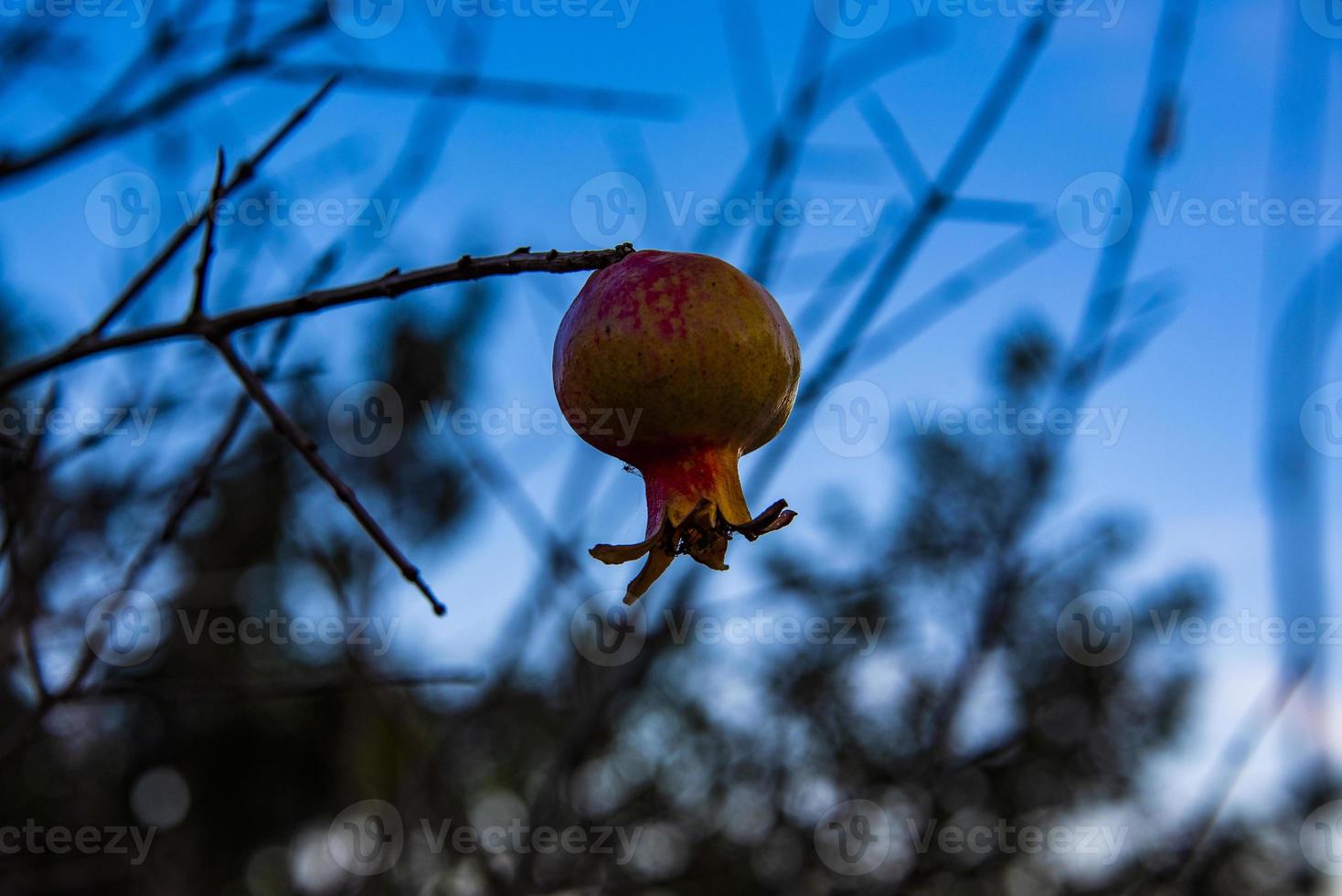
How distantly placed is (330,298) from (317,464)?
8.1 inches

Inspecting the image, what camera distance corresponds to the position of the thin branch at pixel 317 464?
97cm

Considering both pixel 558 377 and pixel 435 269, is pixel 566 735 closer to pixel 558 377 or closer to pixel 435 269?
pixel 558 377

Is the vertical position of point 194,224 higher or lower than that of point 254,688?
higher

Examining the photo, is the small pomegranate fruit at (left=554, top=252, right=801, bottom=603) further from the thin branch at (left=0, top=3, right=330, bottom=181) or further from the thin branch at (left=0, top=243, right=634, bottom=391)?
the thin branch at (left=0, top=3, right=330, bottom=181)

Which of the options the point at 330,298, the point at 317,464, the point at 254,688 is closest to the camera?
the point at 330,298

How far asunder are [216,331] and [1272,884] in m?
9.63

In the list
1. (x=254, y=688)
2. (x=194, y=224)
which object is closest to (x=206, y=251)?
(x=194, y=224)

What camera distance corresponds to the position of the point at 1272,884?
26.8 feet

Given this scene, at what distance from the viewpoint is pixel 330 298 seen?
2.94 feet

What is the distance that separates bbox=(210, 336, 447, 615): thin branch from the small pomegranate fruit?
0.20 metres

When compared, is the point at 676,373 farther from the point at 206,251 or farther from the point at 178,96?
the point at 178,96

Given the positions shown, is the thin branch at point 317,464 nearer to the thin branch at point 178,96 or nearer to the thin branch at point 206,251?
the thin branch at point 206,251

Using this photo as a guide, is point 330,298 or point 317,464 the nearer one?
point 330,298

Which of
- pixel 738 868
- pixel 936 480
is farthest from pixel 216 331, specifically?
pixel 936 480
